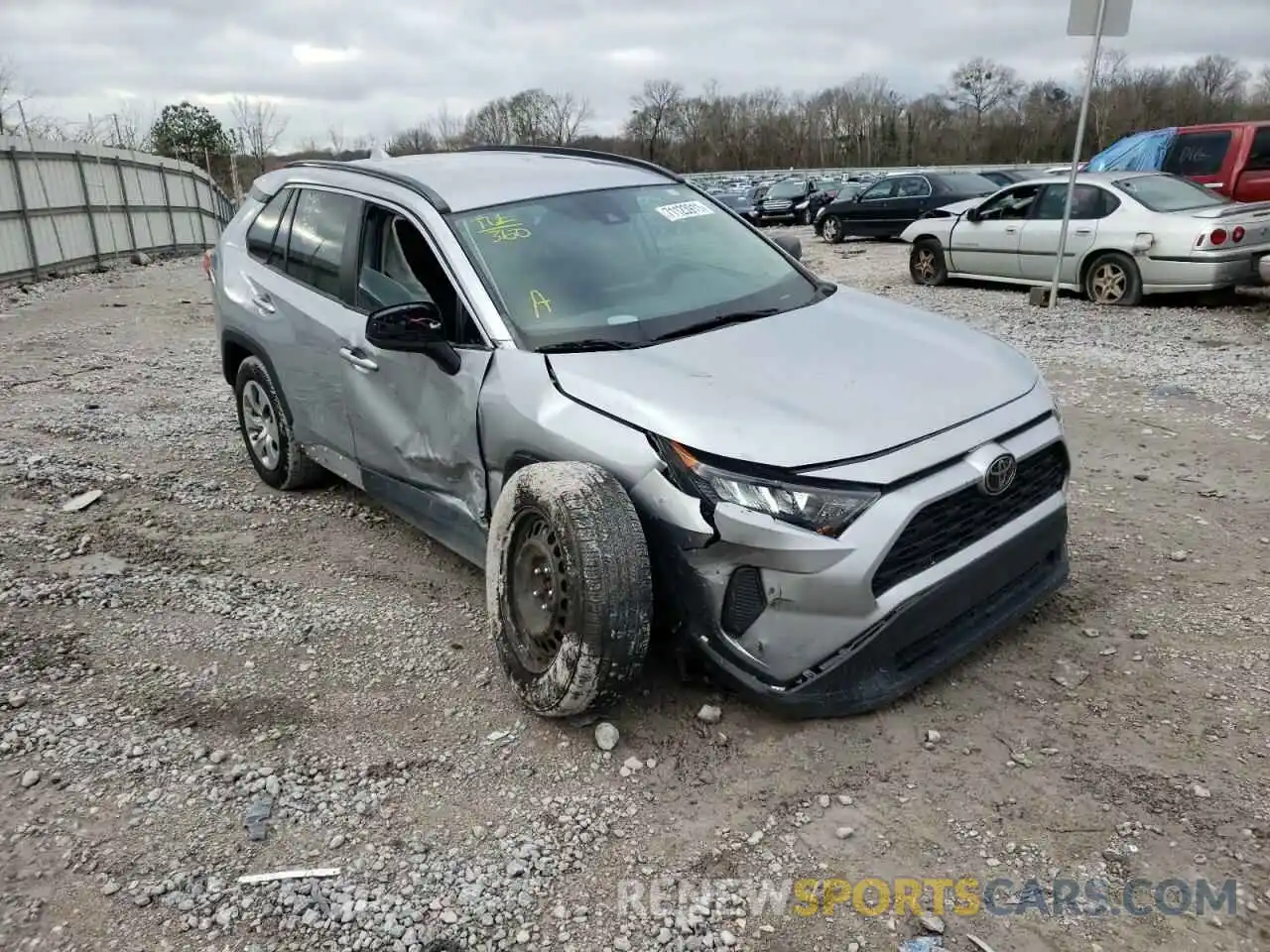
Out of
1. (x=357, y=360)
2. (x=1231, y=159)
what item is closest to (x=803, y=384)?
(x=357, y=360)

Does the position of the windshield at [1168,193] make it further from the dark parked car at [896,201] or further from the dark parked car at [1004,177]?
the dark parked car at [1004,177]

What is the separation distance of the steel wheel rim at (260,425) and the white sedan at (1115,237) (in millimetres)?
8777

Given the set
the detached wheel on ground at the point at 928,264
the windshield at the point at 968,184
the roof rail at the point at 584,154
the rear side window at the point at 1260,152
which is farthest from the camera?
the windshield at the point at 968,184

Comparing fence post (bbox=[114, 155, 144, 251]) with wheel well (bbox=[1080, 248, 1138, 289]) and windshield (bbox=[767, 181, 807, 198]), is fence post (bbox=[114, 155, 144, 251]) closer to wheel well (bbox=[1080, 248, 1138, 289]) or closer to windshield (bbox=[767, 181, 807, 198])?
windshield (bbox=[767, 181, 807, 198])

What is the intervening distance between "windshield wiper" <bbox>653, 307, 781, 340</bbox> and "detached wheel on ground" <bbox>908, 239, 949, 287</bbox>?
31.6 ft

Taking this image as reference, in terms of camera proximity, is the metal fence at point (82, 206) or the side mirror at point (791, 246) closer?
the side mirror at point (791, 246)

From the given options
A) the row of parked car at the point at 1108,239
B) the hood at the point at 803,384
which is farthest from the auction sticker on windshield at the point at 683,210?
the row of parked car at the point at 1108,239

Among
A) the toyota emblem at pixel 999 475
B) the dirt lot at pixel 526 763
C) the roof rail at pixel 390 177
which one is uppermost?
the roof rail at pixel 390 177

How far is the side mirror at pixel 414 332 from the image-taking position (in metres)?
3.51

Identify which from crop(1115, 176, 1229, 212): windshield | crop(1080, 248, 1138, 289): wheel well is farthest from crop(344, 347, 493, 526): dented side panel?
crop(1115, 176, 1229, 212): windshield

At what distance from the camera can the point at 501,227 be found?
12.7 ft

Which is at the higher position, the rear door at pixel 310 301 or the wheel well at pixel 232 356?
the rear door at pixel 310 301

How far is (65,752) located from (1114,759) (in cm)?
335

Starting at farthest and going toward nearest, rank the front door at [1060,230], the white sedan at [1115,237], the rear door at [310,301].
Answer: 1. the front door at [1060,230]
2. the white sedan at [1115,237]
3. the rear door at [310,301]
